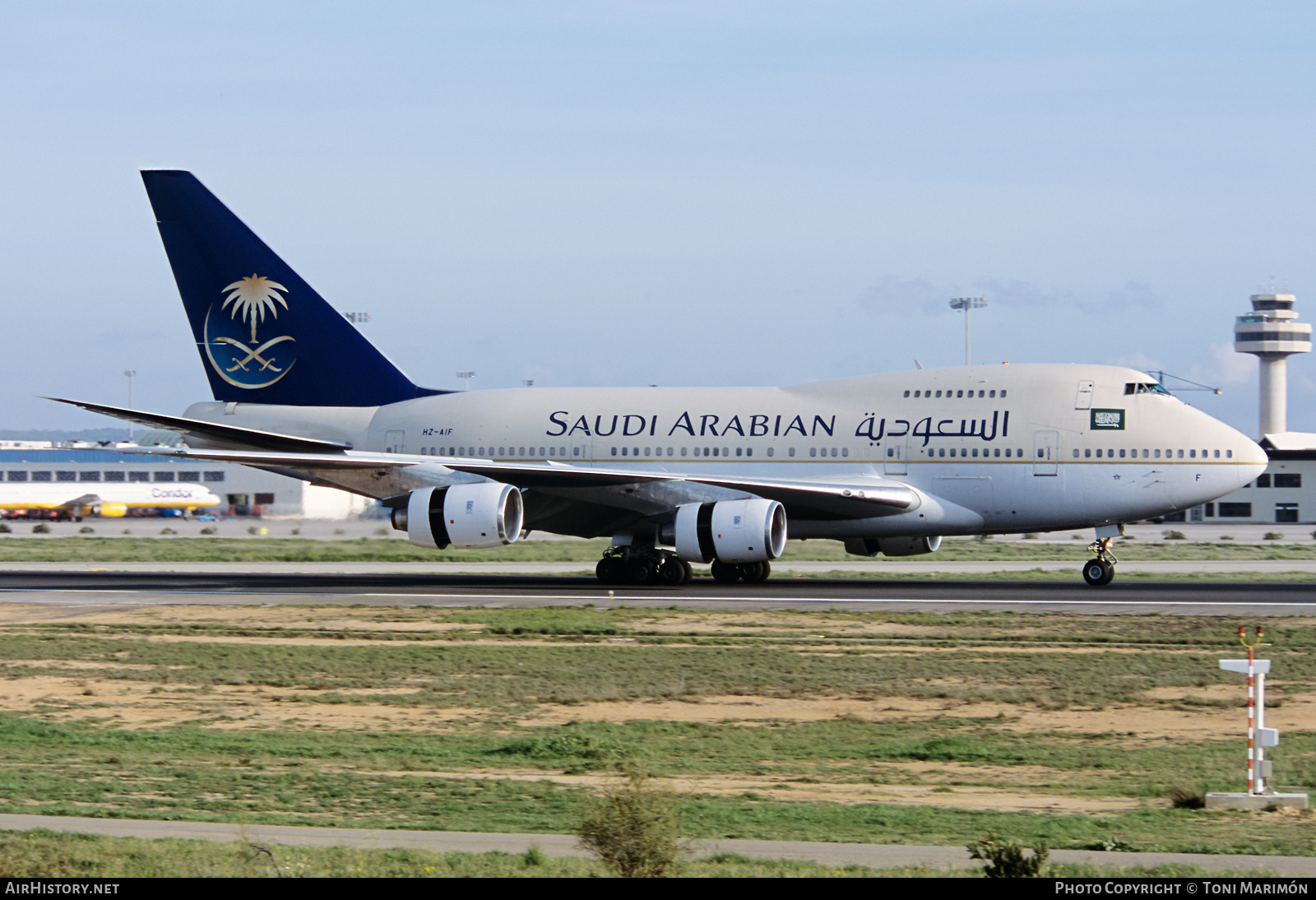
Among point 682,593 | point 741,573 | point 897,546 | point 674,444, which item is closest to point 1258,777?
point 682,593

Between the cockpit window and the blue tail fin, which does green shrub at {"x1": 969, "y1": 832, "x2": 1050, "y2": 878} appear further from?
the blue tail fin

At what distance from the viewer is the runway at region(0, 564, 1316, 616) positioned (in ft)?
95.5

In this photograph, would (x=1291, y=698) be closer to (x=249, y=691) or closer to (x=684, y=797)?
(x=684, y=797)

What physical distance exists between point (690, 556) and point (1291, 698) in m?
16.5

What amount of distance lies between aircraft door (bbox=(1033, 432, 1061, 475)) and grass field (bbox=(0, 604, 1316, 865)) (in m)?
7.36

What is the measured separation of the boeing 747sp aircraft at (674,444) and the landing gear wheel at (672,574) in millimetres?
47

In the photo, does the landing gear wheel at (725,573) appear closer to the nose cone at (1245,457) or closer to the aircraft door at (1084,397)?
the aircraft door at (1084,397)

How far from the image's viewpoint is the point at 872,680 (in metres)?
19.8

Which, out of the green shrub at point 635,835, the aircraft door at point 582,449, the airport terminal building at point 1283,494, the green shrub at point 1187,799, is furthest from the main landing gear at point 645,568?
the airport terminal building at point 1283,494

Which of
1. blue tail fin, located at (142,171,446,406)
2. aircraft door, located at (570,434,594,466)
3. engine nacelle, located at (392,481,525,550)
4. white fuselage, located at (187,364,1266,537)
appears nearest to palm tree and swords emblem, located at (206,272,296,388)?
blue tail fin, located at (142,171,446,406)

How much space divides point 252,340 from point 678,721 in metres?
25.8

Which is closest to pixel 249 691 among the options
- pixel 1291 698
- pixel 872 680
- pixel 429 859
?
pixel 872 680

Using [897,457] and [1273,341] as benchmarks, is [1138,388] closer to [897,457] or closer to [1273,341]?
[897,457]

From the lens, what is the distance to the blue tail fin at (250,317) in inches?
1519
